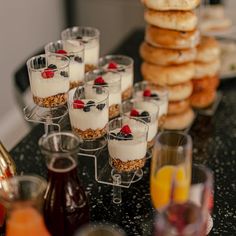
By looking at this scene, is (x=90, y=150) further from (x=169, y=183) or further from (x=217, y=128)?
(x=217, y=128)

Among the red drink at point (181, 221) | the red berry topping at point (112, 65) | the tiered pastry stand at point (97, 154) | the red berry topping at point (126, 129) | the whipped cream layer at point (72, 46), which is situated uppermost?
the whipped cream layer at point (72, 46)

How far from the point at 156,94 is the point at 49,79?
0.40 metres

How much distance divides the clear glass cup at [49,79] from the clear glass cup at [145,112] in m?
0.21

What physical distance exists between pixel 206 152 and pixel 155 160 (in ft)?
1.83

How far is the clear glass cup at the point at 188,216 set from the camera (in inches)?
39.5

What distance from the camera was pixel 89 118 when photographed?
4.76 feet

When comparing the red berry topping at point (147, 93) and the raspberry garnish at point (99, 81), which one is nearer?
the raspberry garnish at point (99, 81)

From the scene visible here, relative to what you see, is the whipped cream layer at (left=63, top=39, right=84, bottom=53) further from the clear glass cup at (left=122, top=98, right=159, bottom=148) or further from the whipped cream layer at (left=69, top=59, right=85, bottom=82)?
the clear glass cup at (left=122, top=98, right=159, bottom=148)

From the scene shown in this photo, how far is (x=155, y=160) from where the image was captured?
1239mm

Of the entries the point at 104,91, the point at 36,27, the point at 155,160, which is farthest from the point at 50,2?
the point at 155,160

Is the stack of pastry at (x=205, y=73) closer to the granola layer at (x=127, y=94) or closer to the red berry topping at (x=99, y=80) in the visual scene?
the granola layer at (x=127, y=94)

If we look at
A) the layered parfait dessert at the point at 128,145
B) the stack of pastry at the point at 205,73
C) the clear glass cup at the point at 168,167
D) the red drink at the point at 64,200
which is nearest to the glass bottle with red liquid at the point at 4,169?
the red drink at the point at 64,200

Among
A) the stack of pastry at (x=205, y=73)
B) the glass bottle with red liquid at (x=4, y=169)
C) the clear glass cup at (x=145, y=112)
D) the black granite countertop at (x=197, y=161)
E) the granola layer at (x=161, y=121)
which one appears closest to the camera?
the glass bottle with red liquid at (x=4, y=169)

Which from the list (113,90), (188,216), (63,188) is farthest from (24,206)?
(113,90)
